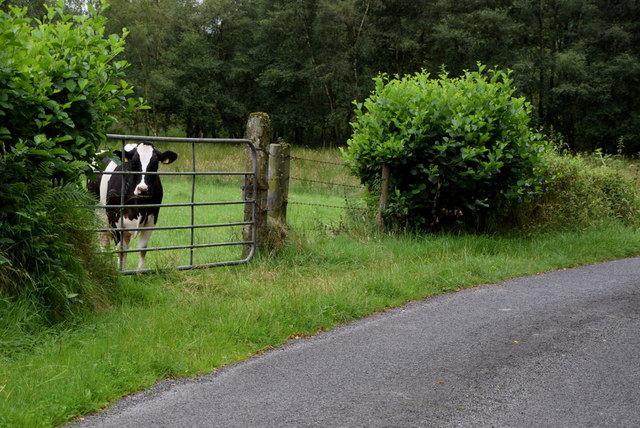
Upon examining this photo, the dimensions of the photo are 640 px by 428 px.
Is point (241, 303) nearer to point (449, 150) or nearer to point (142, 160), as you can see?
point (142, 160)

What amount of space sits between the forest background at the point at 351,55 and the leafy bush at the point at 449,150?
118ft

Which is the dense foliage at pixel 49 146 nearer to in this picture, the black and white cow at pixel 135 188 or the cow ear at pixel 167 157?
the black and white cow at pixel 135 188

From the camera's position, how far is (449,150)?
1067 centimetres

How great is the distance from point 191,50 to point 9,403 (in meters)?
56.3

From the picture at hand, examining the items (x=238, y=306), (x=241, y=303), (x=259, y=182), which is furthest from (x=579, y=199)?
(x=238, y=306)

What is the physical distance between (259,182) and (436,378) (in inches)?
181

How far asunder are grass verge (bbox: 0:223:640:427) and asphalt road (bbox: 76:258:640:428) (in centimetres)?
23

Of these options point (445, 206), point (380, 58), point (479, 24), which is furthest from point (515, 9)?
point (445, 206)

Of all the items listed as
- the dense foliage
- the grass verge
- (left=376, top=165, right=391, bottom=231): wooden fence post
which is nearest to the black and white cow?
the grass verge

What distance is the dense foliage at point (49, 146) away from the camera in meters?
5.69

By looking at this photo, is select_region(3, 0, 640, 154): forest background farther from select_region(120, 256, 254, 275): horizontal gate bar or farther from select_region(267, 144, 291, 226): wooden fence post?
select_region(120, 256, 254, 275): horizontal gate bar

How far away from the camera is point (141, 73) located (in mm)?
54500

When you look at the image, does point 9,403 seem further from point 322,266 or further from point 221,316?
point 322,266

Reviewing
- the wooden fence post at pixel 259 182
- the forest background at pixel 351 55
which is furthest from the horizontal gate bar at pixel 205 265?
the forest background at pixel 351 55
